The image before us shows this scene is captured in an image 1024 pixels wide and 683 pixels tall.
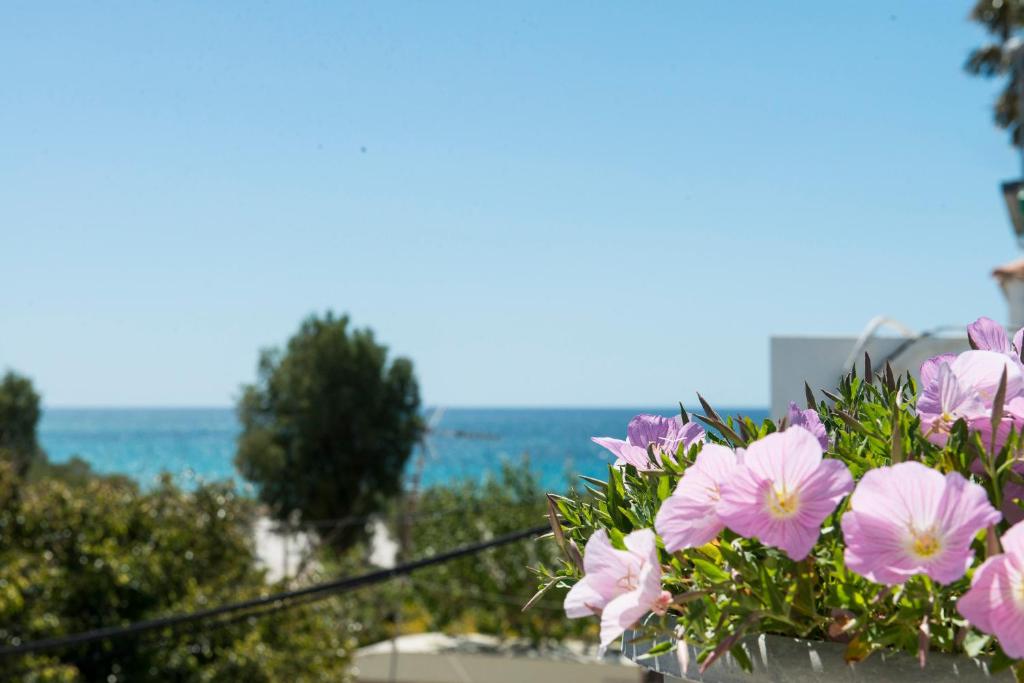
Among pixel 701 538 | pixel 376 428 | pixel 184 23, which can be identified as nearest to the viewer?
pixel 701 538

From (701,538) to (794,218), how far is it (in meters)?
58.6

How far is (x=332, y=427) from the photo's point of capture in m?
24.6

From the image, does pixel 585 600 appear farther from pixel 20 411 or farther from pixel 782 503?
pixel 20 411

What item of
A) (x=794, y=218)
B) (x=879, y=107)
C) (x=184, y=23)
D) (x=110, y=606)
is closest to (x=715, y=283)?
(x=794, y=218)

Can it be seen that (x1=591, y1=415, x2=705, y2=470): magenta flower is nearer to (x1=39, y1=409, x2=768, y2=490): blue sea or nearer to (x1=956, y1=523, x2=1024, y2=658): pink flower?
(x1=956, y1=523, x2=1024, y2=658): pink flower

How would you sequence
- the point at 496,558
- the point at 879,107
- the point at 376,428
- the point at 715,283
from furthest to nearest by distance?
1. the point at 715,283
2. the point at 879,107
3. the point at 376,428
4. the point at 496,558

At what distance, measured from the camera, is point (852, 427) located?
499 mm

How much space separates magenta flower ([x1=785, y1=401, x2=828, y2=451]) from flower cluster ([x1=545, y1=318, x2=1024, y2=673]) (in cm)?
1

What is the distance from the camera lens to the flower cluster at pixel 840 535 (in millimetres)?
393

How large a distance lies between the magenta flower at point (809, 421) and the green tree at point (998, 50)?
15411mm

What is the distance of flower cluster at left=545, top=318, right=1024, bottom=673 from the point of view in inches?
15.5

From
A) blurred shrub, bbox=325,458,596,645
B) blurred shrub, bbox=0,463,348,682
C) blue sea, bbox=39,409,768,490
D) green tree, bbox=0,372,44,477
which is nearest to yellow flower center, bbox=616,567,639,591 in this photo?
blurred shrub, bbox=0,463,348,682

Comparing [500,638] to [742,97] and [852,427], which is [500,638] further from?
[742,97]

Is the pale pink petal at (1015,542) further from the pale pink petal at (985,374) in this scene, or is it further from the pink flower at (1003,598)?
the pale pink petal at (985,374)
